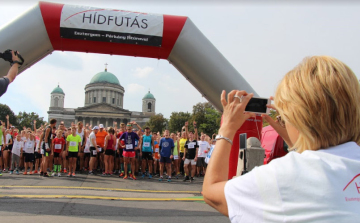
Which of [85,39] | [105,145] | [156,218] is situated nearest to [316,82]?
[156,218]

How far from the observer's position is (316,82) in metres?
1.26

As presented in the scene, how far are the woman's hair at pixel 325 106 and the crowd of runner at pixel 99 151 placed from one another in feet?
32.2

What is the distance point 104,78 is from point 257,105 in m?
112

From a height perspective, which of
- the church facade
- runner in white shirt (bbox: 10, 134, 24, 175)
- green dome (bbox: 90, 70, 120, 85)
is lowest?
runner in white shirt (bbox: 10, 134, 24, 175)

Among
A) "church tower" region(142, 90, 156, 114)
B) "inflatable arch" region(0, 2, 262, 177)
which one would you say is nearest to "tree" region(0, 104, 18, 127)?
"church tower" region(142, 90, 156, 114)

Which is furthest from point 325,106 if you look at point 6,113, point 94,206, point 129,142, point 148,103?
point 148,103

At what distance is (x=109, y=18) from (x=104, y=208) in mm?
4780

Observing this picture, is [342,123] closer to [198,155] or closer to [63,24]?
[63,24]

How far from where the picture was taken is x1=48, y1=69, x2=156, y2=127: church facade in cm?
10238

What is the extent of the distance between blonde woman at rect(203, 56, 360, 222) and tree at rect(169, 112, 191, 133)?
76.5m

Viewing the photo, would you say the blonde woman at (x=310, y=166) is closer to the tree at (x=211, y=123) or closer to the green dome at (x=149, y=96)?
the tree at (x=211, y=123)

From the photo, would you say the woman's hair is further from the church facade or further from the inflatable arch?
the church facade

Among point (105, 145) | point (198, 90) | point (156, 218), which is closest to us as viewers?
point (156, 218)

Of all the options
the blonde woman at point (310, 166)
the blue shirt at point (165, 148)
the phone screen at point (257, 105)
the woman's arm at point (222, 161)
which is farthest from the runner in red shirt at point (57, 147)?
the blonde woman at point (310, 166)
